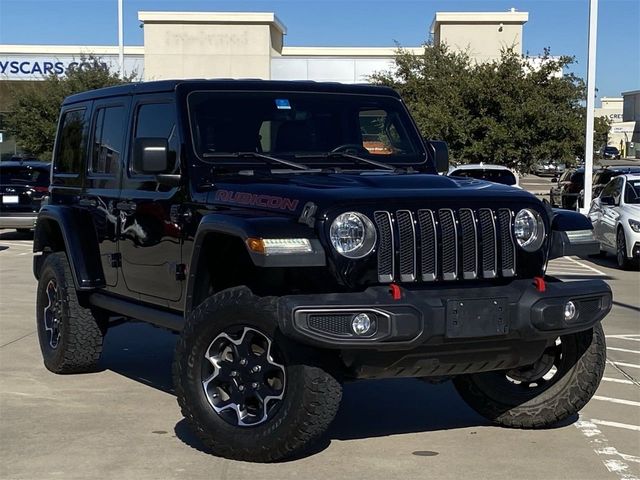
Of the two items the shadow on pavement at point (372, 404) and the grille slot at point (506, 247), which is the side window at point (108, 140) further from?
the grille slot at point (506, 247)

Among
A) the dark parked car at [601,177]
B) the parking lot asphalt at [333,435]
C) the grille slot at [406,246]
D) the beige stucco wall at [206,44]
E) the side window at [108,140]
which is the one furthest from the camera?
the beige stucco wall at [206,44]

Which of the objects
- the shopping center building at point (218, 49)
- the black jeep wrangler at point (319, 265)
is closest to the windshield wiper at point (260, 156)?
the black jeep wrangler at point (319, 265)

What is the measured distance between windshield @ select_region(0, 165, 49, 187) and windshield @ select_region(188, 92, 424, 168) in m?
15.5

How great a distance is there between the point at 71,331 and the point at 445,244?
11.6ft

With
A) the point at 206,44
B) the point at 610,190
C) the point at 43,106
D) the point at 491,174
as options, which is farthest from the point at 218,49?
the point at 610,190

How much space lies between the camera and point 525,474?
5574mm

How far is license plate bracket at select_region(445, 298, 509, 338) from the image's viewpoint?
5324mm

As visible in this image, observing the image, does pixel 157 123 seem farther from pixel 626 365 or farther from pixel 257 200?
pixel 626 365

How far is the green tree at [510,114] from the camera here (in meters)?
28.0

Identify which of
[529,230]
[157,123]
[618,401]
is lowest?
[618,401]

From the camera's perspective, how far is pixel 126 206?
7.21 meters

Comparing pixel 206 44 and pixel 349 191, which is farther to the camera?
pixel 206 44

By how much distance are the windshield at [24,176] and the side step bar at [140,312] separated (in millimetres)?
14502

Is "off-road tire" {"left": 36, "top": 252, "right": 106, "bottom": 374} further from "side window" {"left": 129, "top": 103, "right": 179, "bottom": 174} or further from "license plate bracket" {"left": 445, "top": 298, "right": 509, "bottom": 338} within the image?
"license plate bracket" {"left": 445, "top": 298, "right": 509, "bottom": 338}
